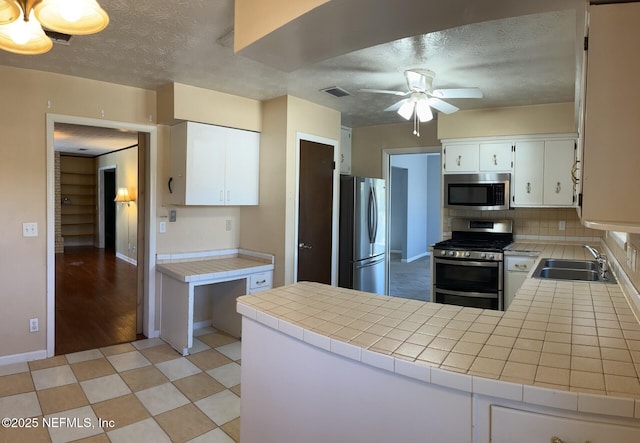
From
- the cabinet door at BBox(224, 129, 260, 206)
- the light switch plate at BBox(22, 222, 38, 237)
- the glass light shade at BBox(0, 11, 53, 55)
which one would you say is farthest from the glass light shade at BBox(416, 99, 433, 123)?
the light switch plate at BBox(22, 222, 38, 237)

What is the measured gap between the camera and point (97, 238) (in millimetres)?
10172

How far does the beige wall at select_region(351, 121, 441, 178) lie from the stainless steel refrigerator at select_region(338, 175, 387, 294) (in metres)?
0.48

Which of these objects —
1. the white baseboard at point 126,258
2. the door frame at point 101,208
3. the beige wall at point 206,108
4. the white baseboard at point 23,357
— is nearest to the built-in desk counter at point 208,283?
the white baseboard at point 23,357

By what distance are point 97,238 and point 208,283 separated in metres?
8.17

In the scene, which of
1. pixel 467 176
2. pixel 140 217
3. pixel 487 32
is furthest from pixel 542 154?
pixel 140 217

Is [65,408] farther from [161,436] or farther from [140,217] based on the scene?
[140,217]

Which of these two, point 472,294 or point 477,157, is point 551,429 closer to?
point 472,294

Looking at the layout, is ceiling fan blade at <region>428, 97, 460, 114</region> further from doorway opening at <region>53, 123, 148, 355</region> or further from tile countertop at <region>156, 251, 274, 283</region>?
doorway opening at <region>53, 123, 148, 355</region>

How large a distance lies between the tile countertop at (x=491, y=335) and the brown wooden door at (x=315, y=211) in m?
1.96

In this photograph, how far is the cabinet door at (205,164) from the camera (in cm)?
A: 370

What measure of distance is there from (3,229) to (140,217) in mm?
1092

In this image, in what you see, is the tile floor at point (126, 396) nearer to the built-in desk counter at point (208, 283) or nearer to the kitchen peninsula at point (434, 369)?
the built-in desk counter at point (208, 283)

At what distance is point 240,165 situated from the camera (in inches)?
160

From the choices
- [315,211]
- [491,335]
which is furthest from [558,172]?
[491,335]
